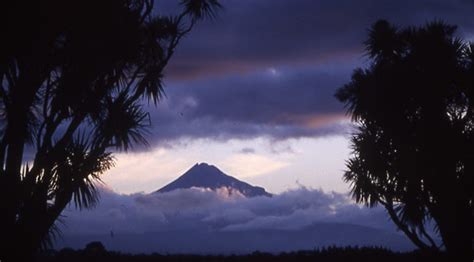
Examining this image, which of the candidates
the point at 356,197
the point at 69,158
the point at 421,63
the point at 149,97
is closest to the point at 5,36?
the point at 69,158

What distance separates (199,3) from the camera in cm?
1220

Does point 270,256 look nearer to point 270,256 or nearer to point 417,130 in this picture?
point 270,256

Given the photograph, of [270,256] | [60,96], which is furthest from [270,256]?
[60,96]

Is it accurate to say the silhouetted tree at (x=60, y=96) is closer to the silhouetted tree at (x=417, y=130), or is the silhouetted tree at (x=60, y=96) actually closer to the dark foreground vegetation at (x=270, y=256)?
the dark foreground vegetation at (x=270, y=256)

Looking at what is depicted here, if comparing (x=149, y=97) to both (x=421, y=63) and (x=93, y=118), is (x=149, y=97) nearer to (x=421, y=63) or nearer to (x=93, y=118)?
(x=93, y=118)

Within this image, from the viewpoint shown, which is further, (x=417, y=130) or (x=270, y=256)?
(x=417, y=130)

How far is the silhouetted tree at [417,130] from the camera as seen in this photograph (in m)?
14.5

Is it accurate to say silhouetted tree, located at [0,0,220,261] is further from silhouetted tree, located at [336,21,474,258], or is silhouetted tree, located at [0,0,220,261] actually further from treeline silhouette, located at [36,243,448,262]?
silhouetted tree, located at [336,21,474,258]

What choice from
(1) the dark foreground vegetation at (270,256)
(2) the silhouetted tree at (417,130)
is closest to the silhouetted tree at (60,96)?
(1) the dark foreground vegetation at (270,256)

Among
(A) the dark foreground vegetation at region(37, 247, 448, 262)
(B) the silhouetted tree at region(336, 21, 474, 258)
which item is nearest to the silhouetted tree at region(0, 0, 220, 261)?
(A) the dark foreground vegetation at region(37, 247, 448, 262)

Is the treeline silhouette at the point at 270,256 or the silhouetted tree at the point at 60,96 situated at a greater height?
the silhouetted tree at the point at 60,96

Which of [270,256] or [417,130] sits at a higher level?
[417,130]

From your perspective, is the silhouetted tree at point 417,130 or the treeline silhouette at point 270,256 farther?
the silhouetted tree at point 417,130

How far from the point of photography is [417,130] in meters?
15.1
